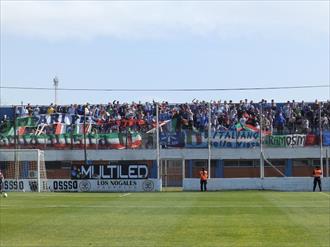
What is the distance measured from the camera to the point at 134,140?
49094 mm

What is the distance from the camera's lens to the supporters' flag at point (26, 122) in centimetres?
5041

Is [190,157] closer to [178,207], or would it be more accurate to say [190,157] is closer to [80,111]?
[80,111]

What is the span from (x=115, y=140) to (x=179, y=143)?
4658 mm

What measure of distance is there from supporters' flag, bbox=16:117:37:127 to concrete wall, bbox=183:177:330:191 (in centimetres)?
1289

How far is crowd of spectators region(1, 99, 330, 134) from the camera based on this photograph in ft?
160

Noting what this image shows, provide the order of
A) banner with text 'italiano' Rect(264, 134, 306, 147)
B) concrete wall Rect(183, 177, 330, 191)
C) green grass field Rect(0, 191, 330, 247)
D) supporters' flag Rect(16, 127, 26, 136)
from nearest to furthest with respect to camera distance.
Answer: green grass field Rect(0, 191, 330, 247), concrete wall Rect(183, 177, 330, 191), banner with text 'italiano' Rect(264, 134, 306, 147), supporters' flag Rect(16, 127, 26, 136)

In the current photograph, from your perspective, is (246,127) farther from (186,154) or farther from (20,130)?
(20,130)

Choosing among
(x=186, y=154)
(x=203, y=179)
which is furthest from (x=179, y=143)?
(x=203, y=179)

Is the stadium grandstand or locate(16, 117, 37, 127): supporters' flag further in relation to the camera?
locate(16, 117, 37, 127): supporters' flag

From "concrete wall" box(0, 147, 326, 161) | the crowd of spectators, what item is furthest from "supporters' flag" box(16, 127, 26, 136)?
the crowd of spectators

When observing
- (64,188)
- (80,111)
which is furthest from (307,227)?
(80,111)

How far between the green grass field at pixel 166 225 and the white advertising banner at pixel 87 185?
17989 mm

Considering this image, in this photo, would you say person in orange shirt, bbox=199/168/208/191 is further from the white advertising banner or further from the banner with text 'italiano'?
the banner with text 'italiano'

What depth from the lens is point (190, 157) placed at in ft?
165
